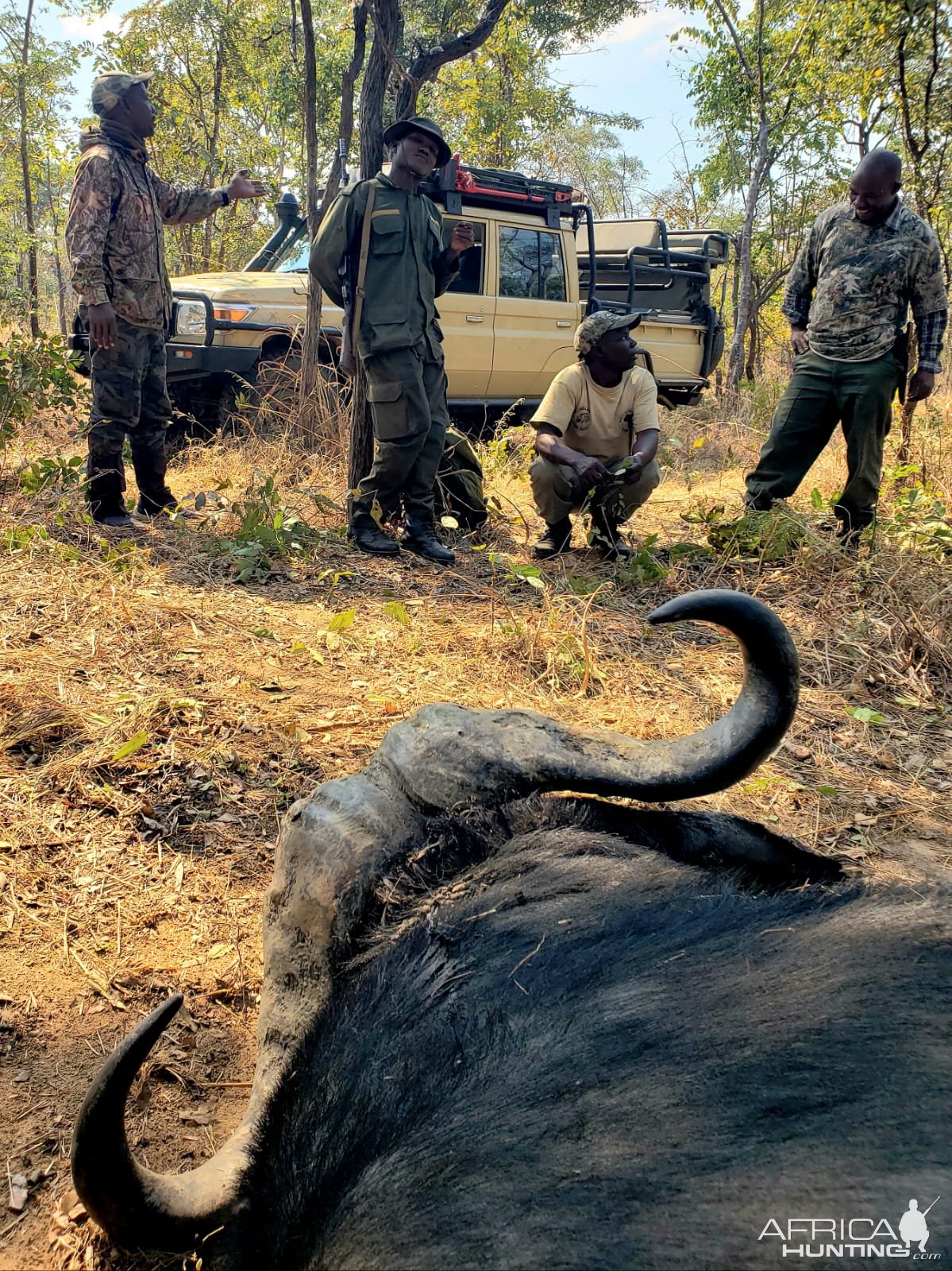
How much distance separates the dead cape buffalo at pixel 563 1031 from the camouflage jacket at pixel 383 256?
164 inches

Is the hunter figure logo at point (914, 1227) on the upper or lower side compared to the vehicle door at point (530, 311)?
lower

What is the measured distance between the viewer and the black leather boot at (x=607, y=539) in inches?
211

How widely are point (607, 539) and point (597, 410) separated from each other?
790 millimetres

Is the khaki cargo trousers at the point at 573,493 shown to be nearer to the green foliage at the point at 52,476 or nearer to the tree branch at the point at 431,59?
the tree branch at the point at 431,59

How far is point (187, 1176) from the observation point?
1029 millimetres

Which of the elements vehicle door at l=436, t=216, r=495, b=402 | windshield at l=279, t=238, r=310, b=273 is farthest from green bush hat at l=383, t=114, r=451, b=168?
windshield at l=279, t=238, r=310, b=273

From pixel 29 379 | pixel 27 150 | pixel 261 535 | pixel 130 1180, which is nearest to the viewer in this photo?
pixel 130 1180

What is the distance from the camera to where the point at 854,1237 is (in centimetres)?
84

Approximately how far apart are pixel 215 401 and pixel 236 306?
2.57ft

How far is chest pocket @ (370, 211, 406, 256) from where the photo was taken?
4.99 metres

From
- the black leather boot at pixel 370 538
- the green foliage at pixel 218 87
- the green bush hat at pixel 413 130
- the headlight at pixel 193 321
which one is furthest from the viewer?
the green foliage at pixel 218 87

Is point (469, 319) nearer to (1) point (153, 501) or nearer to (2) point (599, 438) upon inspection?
(2) point (599, 438)

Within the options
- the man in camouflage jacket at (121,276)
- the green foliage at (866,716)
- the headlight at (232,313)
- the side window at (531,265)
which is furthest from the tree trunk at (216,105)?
the green foliage at (866,716)

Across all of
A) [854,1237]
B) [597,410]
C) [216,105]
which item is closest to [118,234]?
[597,410]
